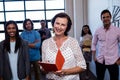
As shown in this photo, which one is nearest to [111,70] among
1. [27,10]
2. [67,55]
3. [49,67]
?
[67,55]

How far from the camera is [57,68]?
186 cm

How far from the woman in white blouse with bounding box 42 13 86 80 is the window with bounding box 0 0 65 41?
17.1ft

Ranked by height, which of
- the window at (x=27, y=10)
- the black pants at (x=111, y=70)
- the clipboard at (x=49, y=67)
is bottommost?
the black pants at (x=111, y=70)

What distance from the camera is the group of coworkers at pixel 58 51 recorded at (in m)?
1.93

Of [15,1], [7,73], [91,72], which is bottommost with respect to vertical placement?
[91,72]

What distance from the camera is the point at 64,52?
193 centimetres

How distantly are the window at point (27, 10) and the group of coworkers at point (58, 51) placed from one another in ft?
9.37

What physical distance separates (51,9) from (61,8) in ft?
1.06

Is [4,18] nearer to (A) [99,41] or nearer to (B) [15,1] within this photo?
(B) [15,1]

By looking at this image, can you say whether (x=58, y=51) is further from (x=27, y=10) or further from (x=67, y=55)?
(x=27, y=10)

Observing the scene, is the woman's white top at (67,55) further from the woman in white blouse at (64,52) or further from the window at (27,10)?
the window at (27,10)

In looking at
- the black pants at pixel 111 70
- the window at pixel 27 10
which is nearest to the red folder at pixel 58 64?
the black pants at pixel 111 70

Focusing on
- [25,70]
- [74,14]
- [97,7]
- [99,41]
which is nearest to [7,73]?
[25,70]

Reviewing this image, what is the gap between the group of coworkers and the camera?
75.9 inches
